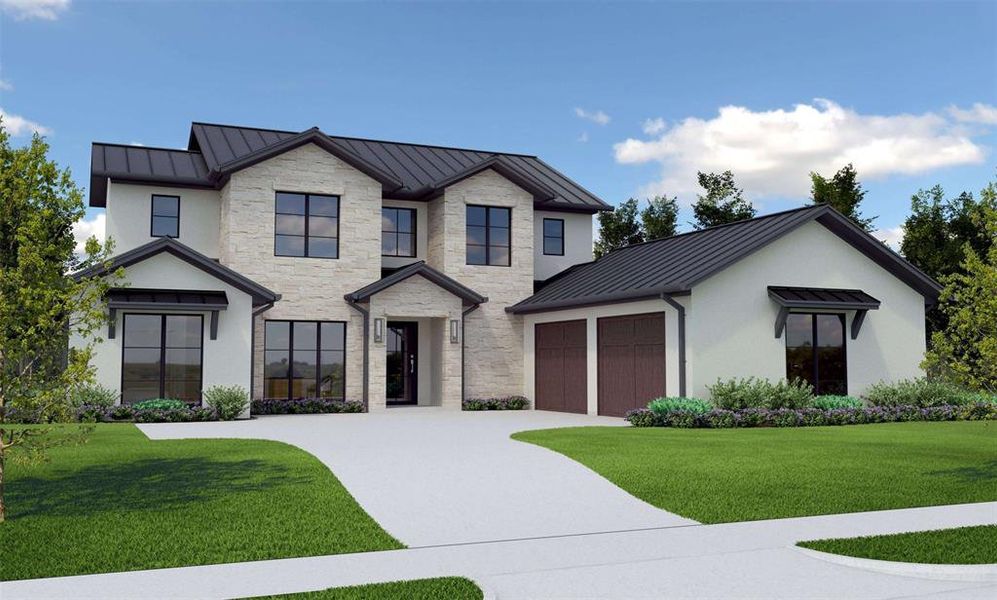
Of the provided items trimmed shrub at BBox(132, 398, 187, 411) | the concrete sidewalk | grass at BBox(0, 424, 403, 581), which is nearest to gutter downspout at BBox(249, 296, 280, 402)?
trimmed shrub at BBox(132, 398, 187, 411)

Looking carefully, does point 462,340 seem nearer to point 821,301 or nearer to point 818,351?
point 818,351

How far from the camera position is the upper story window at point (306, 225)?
25.3 m

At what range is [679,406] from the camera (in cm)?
1934

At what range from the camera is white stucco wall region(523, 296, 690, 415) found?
21.0 meters

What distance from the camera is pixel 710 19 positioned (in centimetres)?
2228

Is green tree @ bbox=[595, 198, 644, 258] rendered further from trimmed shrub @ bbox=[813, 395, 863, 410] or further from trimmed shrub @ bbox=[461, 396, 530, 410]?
trimmed shrub @ bbox=[813, 395, 863, 410]

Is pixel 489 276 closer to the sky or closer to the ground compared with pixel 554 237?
closer to the ground

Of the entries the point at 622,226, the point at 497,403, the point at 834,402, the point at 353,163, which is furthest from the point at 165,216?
the point at 622,226

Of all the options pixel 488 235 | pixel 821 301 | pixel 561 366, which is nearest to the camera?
pixel 821 301

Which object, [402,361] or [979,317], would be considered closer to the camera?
[979,317]

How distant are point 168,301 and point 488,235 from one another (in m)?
10.2

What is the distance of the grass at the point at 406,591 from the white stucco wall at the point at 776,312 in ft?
47.7

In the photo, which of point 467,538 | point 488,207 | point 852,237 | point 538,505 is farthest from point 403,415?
point 467,538

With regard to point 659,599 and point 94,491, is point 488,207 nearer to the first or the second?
point 94,491
